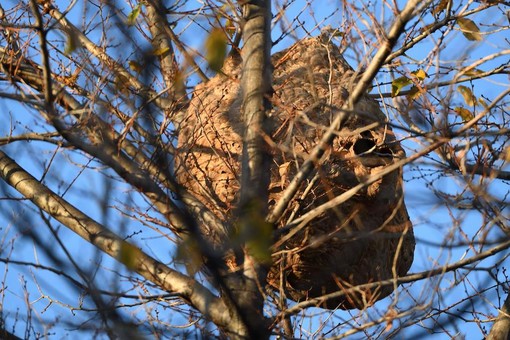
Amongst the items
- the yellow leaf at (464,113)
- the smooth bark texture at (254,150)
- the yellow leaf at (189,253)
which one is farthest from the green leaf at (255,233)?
the yellow leaf at (464,113)

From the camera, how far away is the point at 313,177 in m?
4.93

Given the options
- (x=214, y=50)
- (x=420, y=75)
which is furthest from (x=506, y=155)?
(x=214, y=50)

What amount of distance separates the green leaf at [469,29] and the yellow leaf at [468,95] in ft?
0.90

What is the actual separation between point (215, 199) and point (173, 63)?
81 centimetres

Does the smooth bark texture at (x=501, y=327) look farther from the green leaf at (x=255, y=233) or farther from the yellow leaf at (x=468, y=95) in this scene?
the green leaf at (x=255, y=233)

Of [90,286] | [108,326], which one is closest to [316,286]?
[108,326]

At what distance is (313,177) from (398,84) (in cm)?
78

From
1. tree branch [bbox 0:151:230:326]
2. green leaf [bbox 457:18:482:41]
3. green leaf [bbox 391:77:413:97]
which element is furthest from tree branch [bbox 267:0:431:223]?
green leaf [bbox 391:77:413:97]

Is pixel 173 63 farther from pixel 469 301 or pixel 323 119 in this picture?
pixel 469 301

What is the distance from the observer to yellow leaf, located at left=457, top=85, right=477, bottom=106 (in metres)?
4.93

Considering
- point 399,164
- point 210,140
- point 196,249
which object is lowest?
point 196,249

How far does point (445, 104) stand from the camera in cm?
415

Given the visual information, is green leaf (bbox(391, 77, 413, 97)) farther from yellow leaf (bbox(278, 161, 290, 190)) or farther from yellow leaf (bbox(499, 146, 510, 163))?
yellow leaf (bbox(499, 146, 510, 163))

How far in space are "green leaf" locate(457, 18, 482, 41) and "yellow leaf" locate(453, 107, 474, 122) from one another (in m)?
0.39
